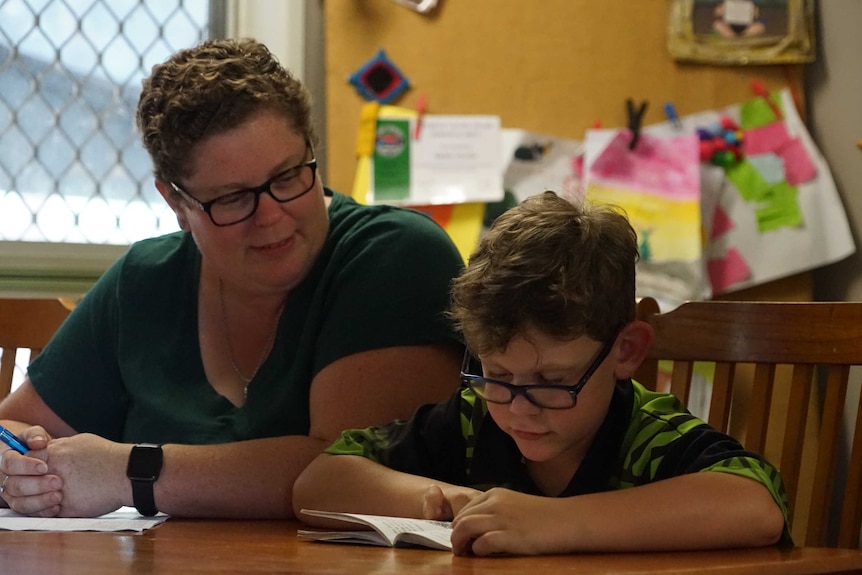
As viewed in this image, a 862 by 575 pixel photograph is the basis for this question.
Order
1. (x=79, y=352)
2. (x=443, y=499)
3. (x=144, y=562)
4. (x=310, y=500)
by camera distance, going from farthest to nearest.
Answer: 1. (x=79, y=352)
2. (x=310, y=500)
3. (x=443, y=499)
4. (x=144, y=562)

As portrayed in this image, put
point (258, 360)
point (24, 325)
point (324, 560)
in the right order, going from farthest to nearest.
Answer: point (24, 325) → point (258, 360) → point (324, 560)

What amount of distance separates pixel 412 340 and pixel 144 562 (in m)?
0.60

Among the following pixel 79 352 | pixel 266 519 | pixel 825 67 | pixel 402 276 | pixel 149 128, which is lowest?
pixel 266 519

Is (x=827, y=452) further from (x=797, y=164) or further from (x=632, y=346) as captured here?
(x=797, y=164)

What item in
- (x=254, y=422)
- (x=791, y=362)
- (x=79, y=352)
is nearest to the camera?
(x=791, y=362)

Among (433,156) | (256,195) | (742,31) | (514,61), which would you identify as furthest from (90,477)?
(742,31)

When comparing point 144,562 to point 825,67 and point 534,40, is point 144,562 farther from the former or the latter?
point 825,67

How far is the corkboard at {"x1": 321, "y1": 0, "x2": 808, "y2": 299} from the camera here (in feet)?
7.86

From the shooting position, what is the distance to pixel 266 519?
1.39 meters

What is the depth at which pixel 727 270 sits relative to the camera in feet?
7.69

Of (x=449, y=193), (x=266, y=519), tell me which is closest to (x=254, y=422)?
(x=266, y=519)

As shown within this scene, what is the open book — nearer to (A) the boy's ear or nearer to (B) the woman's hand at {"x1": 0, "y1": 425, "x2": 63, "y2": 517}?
(A) the boy's ear

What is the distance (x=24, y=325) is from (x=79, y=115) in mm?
726

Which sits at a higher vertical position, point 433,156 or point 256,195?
point 433,156
